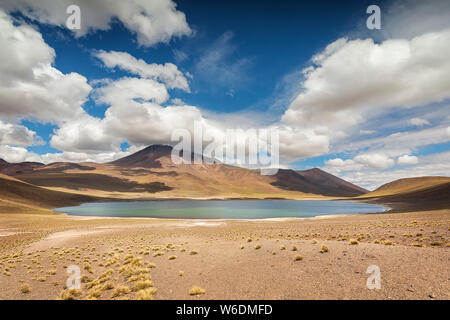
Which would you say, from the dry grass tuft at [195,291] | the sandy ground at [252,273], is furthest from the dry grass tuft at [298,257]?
the dry grass tuft at [195,291]

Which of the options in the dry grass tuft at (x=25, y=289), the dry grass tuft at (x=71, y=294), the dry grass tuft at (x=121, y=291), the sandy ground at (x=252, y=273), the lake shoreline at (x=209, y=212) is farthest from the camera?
the lake shoreline at (x=209, y=212)

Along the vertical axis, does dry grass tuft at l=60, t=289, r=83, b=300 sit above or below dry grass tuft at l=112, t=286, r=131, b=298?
below

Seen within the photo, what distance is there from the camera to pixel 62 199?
397ft

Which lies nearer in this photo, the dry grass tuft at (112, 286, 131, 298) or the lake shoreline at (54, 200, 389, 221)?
the dry grass tuft at (112, 286, 131, 298)

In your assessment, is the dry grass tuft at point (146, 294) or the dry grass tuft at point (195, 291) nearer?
the dry grass tuft at point (146, 294)

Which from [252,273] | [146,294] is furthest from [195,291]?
[252,273]

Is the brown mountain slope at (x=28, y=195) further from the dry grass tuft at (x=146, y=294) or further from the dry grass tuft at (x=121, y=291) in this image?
the dry grass tuft at (x=146, y=294)

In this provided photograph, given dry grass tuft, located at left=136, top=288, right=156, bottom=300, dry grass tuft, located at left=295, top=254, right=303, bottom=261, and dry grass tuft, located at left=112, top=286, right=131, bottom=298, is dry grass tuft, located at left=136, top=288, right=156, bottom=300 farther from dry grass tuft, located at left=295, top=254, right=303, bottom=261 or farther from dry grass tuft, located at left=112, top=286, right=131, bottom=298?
dry grass tuft, located at left=295, top=254, right=303, bottom=261

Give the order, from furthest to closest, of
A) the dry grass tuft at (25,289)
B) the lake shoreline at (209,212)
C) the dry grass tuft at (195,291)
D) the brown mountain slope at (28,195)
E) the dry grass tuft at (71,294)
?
the brown mountain slope at (28,195), the lake shoreline at (209,212), the dry grass tuft at (25,289), the dry grass tuft at (71,294), the dry grass tuft at (195,291)

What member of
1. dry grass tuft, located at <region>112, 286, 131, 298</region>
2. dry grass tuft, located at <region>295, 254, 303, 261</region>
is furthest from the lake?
dry grass tuft, located at <region>112, 286, 131, 298</region>

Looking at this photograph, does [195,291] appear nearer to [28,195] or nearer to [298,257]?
[298,257]
